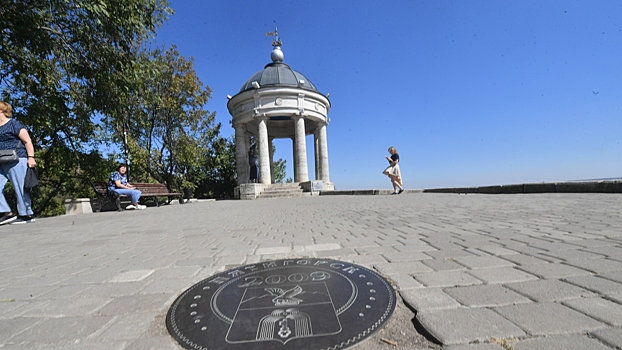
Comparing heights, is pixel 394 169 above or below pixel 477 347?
above

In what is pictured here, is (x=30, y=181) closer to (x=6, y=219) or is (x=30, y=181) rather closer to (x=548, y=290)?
(x=6, y=219)

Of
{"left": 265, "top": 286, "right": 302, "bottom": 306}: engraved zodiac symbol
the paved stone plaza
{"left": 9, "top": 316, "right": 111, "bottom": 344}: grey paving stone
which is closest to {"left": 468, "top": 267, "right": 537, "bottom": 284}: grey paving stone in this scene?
the paved stone plaza

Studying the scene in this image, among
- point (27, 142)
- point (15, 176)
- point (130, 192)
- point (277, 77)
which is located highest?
point (277, 77)

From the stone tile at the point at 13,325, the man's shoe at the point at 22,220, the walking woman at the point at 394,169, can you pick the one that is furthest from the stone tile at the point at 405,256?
the walking woman at the point at 394,169

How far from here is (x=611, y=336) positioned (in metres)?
1.05

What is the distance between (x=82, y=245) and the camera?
11.6 feet

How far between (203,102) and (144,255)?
17.6 metres

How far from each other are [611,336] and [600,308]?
300 mm

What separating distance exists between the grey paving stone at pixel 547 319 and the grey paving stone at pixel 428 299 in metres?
0.22

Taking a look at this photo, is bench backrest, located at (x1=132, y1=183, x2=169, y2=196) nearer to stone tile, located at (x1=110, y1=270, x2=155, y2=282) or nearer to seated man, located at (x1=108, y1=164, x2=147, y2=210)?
seated man, located at (x1=108, y1=164, x2=147, y2=210)

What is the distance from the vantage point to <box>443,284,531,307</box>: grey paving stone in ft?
4.56

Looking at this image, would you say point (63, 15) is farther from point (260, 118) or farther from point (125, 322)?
point (260, 118)

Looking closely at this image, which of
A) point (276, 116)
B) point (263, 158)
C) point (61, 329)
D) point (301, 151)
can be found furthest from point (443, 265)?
point (276, 116)

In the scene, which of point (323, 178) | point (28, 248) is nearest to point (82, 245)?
point (28, 248)
